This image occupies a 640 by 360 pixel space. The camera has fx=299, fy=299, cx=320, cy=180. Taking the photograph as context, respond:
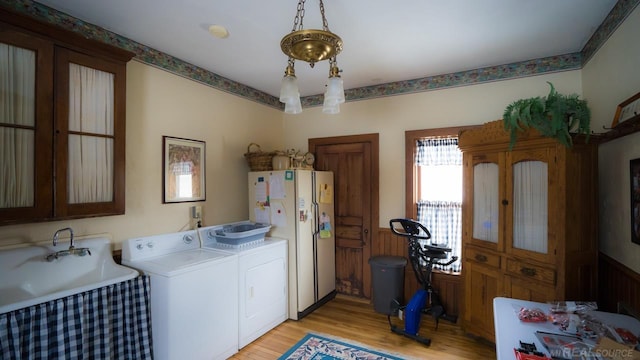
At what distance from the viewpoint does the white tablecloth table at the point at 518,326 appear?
52.9 inches

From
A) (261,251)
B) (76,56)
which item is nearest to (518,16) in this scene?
(261,251)

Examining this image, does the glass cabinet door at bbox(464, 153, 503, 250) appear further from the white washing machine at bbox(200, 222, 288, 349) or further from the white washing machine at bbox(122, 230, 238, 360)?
the white washing machine at bbox(122, 230, 238, 360)

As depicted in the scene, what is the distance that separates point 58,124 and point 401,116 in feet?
10.3

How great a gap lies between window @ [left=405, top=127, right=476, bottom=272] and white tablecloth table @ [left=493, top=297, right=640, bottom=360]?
1.48 metres

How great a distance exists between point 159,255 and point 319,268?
1.78 m

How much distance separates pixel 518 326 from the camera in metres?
1.53

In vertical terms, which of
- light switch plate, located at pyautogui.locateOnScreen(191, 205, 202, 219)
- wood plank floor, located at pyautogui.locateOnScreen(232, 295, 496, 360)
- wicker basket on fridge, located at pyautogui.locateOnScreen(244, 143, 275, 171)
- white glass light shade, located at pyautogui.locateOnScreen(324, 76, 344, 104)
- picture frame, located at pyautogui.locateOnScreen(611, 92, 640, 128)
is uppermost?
white glass light shade, located at pyautogui.locateOnScreen(324, 76, 344, 104)

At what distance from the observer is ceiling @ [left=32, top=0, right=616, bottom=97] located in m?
2.01

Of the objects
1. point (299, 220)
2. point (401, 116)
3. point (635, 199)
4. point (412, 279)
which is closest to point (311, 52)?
point (299, 220)

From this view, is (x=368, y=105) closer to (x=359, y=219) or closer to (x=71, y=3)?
(x=359, y=219)

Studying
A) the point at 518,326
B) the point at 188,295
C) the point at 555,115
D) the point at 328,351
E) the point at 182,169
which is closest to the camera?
the point at 518,326

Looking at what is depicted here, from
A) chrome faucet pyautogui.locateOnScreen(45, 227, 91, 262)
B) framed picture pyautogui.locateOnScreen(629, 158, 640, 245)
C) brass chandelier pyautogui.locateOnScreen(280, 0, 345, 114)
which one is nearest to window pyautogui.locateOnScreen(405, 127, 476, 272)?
framed picture pyautogui.locateOnScreen(629, 158, 640, 245)

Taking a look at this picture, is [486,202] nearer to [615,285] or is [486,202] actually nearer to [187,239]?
[615,285]

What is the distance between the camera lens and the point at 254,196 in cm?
348
